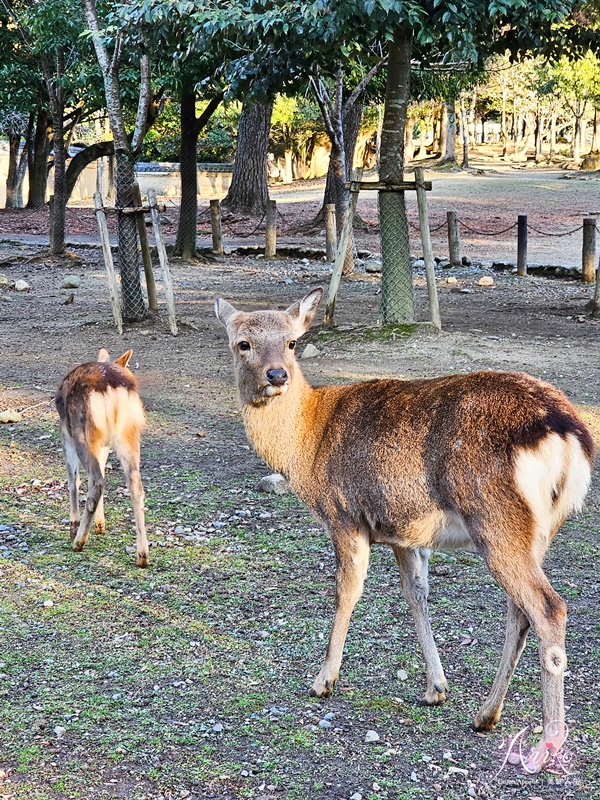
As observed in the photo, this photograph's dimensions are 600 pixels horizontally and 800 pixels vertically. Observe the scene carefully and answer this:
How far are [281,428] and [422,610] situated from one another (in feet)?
3.22

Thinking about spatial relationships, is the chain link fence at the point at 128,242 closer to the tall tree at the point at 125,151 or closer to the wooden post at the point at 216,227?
the tall tree at the point at 125,151

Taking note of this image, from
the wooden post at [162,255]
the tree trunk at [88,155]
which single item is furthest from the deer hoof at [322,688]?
the tree trunk at [88,155]

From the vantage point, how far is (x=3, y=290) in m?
17.4

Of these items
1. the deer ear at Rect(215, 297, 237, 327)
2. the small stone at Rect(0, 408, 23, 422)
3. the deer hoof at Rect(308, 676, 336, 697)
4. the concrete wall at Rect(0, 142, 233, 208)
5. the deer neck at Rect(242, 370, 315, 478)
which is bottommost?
the deer hoof at Rect(308, 676, 336, 697)

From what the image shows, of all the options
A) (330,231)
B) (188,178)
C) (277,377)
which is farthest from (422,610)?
(188,178)

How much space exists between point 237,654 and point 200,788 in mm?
1097

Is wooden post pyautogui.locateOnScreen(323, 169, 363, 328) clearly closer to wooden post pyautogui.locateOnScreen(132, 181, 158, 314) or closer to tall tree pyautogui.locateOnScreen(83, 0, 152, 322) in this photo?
wooden post pyautogui.locateOnScreen(132, 181, 158, 314)

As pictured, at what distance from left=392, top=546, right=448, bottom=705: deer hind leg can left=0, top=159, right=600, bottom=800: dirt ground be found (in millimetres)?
118

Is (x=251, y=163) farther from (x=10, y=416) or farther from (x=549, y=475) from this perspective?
(x=549, y=475)

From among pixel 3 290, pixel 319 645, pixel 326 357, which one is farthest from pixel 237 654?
pixel 3 290

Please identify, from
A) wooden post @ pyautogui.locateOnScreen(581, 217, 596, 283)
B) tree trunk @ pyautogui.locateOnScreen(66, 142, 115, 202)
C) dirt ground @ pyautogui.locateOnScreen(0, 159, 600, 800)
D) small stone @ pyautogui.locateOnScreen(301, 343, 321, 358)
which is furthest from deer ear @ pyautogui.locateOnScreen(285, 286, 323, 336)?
tree trunk @ pyautogui.locateOnScreen(66, 142, 115, 202)

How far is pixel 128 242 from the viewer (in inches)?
531

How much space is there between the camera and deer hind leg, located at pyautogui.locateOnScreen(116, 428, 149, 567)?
5586mm

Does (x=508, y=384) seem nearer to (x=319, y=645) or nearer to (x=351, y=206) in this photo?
(x=319, y=645)
